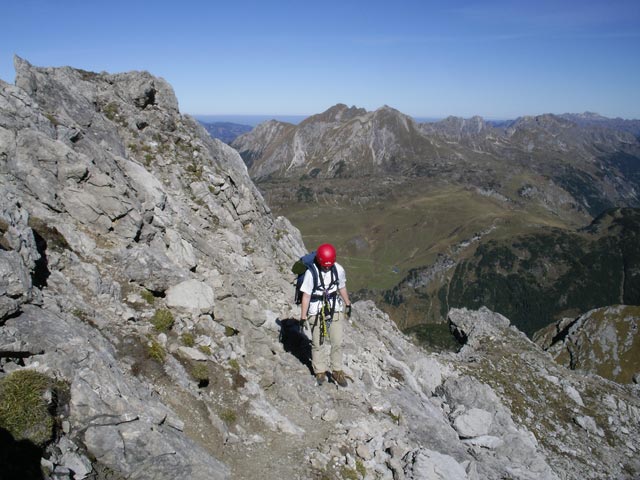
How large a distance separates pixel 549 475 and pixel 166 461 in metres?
21.0

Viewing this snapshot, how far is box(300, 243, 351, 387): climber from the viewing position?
565 inches

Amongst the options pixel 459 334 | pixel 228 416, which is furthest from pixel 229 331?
pixel 459 334

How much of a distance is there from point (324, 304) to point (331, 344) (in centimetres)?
179

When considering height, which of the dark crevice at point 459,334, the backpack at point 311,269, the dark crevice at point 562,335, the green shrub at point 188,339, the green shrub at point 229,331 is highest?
the backpack at point 311,269

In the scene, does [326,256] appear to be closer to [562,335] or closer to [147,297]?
[147,297]

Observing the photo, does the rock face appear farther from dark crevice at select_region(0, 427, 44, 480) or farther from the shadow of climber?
dark crevice at select_region(0, 427, 44, 480)

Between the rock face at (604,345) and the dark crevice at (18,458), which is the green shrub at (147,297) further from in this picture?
the rock face at (604,345)

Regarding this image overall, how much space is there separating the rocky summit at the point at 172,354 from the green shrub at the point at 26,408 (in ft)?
0.09

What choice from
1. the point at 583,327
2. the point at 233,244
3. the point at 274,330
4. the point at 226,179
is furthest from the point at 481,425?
the point at 583,327

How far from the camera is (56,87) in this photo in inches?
935

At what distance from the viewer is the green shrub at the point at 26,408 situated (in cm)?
760

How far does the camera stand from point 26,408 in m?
7.93

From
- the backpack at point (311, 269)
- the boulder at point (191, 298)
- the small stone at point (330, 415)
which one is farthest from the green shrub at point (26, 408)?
the small stone at point (330, 415)

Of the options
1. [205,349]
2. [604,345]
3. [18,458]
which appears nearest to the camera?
[18,458]
